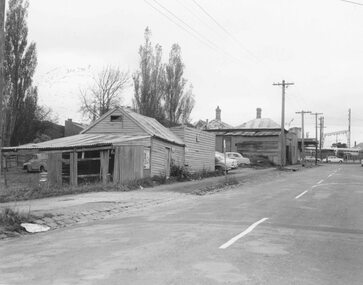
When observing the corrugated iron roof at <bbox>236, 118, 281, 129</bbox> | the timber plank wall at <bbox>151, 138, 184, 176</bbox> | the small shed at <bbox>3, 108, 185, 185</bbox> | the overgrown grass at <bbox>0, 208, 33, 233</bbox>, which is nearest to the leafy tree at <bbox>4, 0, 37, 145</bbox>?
the small shed at <bbox>3, 108, 185, 185</bbox>

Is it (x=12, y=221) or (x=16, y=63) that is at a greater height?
(x=16, y=63)

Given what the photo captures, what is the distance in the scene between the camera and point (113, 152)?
25234 millimetres

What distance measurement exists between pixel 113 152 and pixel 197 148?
1296 cm

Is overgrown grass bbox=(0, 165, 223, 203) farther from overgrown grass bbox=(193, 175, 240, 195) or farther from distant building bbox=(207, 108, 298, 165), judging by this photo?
distant building bbox=(207, 108, 298, 165)

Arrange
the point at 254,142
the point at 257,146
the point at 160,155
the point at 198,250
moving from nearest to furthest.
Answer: the point at 198,250, the point at 160,155, the point at 257,146, the point at 254,142

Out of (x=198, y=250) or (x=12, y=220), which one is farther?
(x=12, y=220)

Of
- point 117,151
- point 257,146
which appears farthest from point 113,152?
point 257,146

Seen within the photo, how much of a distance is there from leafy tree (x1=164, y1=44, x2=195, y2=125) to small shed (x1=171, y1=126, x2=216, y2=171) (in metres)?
11.7

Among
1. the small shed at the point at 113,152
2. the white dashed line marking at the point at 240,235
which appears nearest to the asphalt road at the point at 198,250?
the white dashed line marking at the point at 240,235

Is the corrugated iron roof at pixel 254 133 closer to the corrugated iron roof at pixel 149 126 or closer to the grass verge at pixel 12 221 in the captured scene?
the corrugated iron roof at pixel 149 126

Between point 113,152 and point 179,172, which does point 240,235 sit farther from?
point 179,172

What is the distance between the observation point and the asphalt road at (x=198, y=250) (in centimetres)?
675

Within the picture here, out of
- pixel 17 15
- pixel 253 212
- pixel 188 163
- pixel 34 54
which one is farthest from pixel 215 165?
pixel 253 212

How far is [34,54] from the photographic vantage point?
42.6 m
